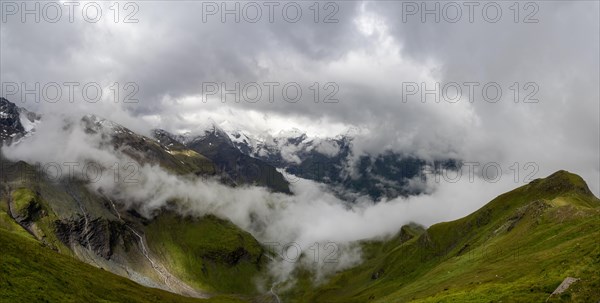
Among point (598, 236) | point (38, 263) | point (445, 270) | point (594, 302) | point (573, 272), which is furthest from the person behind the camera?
point (445, 270)

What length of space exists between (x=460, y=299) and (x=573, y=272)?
15529 millimetres

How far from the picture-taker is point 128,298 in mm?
116500

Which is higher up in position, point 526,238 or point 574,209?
point 574,209

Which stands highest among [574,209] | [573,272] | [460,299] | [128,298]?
[574,209]

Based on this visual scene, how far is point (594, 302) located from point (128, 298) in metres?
108

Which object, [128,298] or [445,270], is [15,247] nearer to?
[128,298]

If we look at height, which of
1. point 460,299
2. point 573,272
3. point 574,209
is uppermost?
point 574,209

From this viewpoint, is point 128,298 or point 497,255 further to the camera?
point 497,255

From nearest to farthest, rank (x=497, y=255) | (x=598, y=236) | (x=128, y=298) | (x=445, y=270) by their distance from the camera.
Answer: (x=598, y=236)
(x=128, y=298)
(x=497, y=255)
(x=445, y=270)

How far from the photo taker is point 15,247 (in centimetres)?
9788

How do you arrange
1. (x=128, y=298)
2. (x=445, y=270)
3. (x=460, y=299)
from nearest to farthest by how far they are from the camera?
1. (x=460, y=299)
2. (x=128, y=298)
3. (x=445, y=270)

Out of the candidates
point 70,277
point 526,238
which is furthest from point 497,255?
point 70,277

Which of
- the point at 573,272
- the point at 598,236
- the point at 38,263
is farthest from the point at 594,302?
the point at 38,263

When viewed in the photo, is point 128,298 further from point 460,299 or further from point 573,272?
point 573,272
